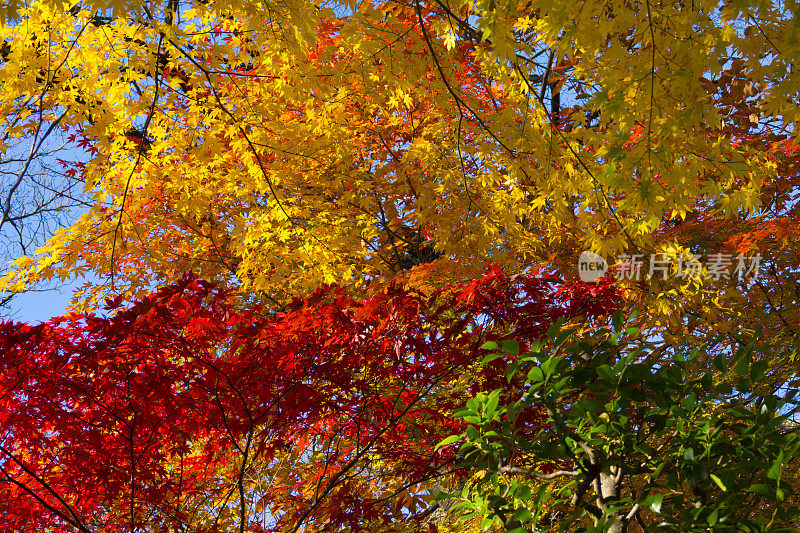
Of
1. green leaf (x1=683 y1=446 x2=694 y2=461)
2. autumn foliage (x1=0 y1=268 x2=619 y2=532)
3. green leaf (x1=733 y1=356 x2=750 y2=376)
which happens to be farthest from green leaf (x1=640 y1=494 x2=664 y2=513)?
autumn foliage (x1=0 y1=268 x2=619 y2=532)

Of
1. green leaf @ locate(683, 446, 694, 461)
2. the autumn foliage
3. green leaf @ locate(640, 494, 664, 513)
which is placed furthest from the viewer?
the autumn foliage

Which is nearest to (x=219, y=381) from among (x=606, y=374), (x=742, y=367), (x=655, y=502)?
(x=606, y=374)

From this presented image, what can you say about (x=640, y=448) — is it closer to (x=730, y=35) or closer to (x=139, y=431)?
(x=730, y=35)

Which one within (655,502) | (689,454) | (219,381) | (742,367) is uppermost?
(219,381)

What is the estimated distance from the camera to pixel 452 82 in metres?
3.99

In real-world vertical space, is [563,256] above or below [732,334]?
above

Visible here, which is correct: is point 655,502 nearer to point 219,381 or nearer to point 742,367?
point 742,367

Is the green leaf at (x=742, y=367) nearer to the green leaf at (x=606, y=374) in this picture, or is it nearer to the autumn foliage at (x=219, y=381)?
the green leaf at (x=606, y=374)

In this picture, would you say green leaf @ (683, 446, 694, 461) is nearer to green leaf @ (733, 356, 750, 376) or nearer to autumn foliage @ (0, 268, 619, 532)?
green leaf @ (733, 356, 750, 376)

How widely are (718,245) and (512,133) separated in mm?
2913

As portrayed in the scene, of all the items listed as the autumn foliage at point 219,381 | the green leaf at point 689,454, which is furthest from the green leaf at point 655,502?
the autumn foliage at point 219,381

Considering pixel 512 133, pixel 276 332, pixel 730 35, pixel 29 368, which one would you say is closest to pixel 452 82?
pixel 512 133

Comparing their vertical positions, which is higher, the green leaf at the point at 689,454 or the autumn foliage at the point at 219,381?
the autumn foliage at the point at 219,381

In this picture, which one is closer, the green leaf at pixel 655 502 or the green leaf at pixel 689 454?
the green leaf at pixel 655 502
